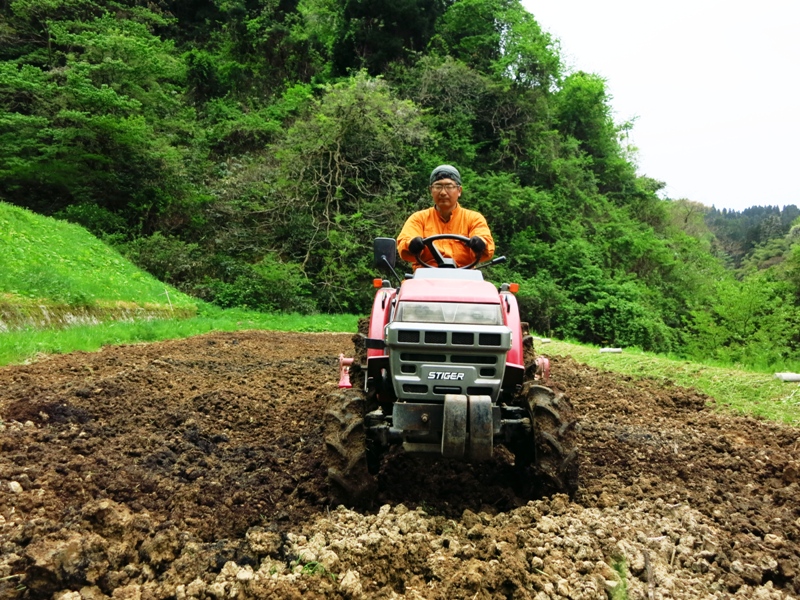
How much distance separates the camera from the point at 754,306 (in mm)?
16562

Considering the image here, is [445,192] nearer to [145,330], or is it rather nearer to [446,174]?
[446,174]

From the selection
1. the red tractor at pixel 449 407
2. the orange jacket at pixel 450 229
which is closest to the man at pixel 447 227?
the orange jacket at pixel 450 229

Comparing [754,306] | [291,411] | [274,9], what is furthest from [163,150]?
[754,306]

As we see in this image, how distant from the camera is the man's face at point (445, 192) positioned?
4.36 m

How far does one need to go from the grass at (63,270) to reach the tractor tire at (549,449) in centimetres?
774

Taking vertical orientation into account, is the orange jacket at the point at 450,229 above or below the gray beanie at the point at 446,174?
below

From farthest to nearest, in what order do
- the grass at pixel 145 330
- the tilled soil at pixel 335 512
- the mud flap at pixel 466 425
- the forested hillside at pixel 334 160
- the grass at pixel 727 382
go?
the forested hillside at pixel 334 160
the grass at pixel 145 330
the grass at pixel 727 382
the mud flap at pixel 466 425
the tilled soil at pixel 335 512

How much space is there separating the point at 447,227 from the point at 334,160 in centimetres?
1596

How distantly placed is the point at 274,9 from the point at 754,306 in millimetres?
26427

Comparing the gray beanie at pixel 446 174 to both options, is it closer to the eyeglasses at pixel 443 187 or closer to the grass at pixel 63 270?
the eyeglasses at pixel 443 187

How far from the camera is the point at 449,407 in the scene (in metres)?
2.92

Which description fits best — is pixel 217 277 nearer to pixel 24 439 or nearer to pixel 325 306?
pixel 325 306

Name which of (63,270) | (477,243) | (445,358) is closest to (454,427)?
(445,358)

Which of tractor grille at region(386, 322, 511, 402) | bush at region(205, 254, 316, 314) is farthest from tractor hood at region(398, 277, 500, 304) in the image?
bush at region(205, 254, 316, 314)
